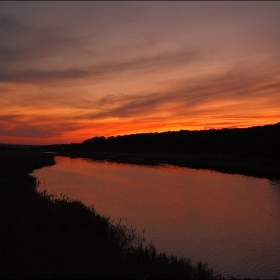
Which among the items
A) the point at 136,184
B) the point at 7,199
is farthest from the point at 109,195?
the point at 7,199

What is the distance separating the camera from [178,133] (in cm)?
12675

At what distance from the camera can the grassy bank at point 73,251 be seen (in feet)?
25.4

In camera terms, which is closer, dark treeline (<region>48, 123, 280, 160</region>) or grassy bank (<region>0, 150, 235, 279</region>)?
grassy bank (<region>0, 150, 235, 279</region>)

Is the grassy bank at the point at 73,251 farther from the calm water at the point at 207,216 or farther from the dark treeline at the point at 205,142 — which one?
the dark treeline at the point at 205,142

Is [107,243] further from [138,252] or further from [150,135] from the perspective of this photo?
[150,135]

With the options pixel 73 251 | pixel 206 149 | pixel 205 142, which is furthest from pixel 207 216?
pixel 205 142

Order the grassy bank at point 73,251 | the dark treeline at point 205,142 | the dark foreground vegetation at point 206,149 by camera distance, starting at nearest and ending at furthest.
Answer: the grassy bank at point 73,251
the dark foreground vegetation at point 206,149
the dark treeline at point 205,142

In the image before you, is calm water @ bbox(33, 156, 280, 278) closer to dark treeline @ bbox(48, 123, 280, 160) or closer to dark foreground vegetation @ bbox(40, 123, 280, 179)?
dark foreground vegetation @ bbox(40, 123, 280, 179)

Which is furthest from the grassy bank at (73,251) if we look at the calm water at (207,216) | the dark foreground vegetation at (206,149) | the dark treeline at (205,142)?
the dark treeline at (205,142)

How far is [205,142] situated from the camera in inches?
3831

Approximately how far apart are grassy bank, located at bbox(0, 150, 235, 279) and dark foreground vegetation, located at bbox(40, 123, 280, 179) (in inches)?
1081

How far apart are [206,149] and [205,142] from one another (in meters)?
4.62

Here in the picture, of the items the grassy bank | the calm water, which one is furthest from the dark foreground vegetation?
the grassy bank

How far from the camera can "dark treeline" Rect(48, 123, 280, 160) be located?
200 ft
